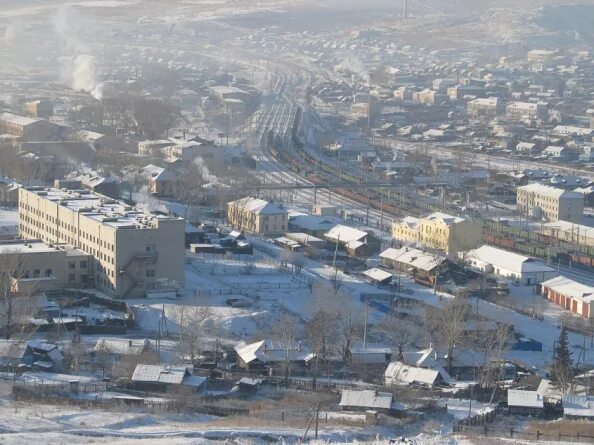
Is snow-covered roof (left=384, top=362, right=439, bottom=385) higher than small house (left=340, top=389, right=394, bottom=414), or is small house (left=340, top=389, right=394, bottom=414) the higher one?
small house (left=340, top=389, right=394, bottom=414)

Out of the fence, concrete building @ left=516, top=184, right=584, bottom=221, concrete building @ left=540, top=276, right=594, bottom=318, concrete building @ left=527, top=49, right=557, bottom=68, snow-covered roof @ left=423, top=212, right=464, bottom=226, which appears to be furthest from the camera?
concrete building @ left=527, top=49, right=557, bottom=68

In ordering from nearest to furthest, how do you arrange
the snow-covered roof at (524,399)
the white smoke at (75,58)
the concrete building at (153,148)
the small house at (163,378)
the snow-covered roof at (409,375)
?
the snow-covered roof at (524,399) < the small house at (163,378) < the snow-covered roof at (409,375) < the concrete building at (153,148) < the white smoke at (75,58)

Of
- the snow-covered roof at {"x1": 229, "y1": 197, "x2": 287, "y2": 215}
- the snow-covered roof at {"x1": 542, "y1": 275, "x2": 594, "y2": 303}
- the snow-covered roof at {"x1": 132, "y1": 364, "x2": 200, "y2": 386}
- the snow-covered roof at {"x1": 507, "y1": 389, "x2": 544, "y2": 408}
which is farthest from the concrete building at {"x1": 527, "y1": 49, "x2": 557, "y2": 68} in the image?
the snow-covered roof at {"x1": 132, "y1": 364, "x2": 200, "y2": 386}

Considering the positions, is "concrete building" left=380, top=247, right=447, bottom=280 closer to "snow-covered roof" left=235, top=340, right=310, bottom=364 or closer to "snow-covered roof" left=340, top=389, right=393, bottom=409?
"snow-covered roof" left=235, top=340, right=310, bottom=364

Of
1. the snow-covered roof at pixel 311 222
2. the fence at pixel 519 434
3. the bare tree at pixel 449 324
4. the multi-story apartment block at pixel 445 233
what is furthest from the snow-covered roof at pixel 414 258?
the fence at pixel 519 434

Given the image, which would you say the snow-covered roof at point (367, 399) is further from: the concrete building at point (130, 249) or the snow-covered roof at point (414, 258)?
the snow-covered roof at point (414, 258)

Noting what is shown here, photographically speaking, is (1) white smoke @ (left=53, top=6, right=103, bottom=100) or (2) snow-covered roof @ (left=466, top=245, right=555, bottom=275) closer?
(2) snow-covered roof @ (left=466, top=245, right=555, bottom=275)

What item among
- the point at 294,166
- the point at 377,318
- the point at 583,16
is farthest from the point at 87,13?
the point at 377,318
